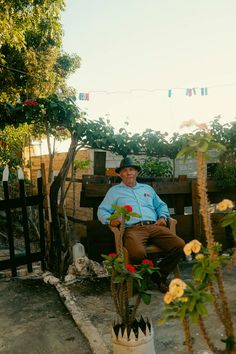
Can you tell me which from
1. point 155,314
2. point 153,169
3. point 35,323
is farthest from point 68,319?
point 153,169

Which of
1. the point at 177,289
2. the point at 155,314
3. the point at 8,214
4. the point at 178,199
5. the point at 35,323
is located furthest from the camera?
the point at 178,199

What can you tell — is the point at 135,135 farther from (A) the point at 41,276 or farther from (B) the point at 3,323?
(B) the point at 3,323

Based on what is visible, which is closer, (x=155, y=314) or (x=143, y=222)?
(x=155, y=314)

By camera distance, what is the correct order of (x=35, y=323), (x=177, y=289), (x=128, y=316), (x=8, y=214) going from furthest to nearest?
(x=8, y=214) → (x=35, y=323) → (x=128, y=316) → (x=177, y=289)

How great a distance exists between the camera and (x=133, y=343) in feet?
7.54

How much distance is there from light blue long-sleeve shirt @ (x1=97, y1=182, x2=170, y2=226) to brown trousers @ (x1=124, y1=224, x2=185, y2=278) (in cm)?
19

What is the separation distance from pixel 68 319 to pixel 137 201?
177 cm

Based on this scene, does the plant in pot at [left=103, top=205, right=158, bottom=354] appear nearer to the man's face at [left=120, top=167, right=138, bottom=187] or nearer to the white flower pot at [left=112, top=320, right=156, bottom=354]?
the white flower pot at [left=112, top=320, right=156, bottom=354]

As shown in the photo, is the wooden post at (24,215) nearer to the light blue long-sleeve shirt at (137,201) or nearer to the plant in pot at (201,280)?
the light blue long-sleeve shirt at (137,201)

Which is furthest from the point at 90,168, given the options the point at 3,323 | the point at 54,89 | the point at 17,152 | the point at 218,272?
the point at 218,272

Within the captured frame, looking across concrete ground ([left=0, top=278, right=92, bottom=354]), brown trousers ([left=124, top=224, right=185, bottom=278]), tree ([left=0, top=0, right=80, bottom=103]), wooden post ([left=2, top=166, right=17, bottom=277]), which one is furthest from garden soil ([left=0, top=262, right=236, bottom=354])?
tree ([left=0, top=0, right=80, bottom=103])

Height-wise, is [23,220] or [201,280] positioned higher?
[201,280]

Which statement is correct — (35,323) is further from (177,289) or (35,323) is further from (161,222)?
(177,289)

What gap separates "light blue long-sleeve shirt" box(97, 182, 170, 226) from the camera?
452 centimetres
